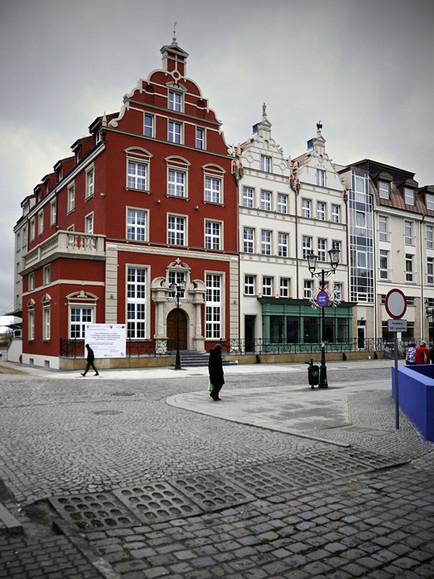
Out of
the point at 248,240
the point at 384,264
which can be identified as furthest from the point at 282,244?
the point at 384,264

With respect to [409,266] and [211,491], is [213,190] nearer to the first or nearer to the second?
[409,266]

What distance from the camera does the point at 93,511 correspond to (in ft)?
17.8

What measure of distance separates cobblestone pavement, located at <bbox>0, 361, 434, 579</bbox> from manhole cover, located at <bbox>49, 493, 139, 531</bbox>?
0.04ft

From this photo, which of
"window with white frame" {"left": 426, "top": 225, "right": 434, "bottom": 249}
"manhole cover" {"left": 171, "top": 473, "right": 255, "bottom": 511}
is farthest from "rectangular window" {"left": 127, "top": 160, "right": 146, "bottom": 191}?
"window with white frame" {"left": 426, "top": 225, "right": 434, "bottom": 249}

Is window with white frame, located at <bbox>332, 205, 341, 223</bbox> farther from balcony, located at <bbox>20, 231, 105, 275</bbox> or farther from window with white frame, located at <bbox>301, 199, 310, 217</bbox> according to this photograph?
balcony, located at <bbox>20, 231, 105, 275</bbox>

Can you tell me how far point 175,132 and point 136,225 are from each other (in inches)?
288

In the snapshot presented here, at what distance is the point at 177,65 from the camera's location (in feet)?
115

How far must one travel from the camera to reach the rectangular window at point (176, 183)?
3400 cm

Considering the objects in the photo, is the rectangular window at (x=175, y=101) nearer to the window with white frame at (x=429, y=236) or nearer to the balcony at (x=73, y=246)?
the balcony at (x=73, y=246)

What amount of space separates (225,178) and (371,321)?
19.1m

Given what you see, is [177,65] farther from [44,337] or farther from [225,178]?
[44,337]

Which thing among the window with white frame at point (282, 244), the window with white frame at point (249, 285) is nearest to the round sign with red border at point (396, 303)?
the window with white frame at point (249, 285)

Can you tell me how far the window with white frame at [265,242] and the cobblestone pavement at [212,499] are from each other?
28386mm

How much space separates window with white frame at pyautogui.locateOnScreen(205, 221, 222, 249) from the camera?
117ft
